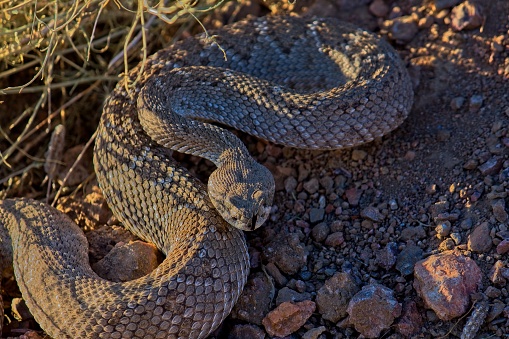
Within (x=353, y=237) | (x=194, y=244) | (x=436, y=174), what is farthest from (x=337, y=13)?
(x=194, y=244)

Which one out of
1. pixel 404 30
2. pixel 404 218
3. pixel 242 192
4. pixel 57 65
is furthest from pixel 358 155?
pixel 57 65

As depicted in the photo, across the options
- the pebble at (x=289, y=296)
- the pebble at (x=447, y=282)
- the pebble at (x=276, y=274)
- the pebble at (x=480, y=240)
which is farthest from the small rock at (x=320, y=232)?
the pebble at (x=480, y=240)

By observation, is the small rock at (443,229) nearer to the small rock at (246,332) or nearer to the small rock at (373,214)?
the small rock at (373,214)

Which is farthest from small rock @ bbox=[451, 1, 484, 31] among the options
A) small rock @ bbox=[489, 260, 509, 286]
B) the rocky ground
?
small rock @ bbox=[489, 260, 509, 286]

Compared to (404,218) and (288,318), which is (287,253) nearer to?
(288,318)

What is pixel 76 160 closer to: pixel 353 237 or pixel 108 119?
pixel 108 119

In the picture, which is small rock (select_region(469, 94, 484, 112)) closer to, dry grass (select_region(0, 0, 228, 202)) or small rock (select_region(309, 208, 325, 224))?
small rock (select_region(309, 208, 325, 224))

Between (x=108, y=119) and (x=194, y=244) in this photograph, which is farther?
(x=108, y=119)
